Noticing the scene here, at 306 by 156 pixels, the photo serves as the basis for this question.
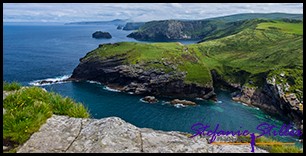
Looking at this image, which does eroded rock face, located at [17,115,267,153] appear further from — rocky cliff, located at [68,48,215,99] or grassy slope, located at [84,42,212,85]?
grassy slope, located at [84,42,212,85]

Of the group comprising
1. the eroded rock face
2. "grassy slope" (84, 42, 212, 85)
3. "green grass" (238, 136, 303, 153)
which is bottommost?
"grassy slope" (84, 42, 212, 85)

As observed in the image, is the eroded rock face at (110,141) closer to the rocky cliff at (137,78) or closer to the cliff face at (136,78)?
the rocky cliff at (137,78)

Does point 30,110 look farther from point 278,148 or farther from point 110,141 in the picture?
point 278,148

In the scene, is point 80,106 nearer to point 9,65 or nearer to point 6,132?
point 6,132

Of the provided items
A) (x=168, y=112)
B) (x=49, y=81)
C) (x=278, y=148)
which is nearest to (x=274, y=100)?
(x=168, y=112)

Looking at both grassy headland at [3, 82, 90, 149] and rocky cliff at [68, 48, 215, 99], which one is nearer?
grassy headland at [3, 82, 90, 149]

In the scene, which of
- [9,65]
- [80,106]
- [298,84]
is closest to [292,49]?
[298,84]

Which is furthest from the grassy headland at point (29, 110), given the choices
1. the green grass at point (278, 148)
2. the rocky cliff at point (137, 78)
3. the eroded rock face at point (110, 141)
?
the rocky cliff at point (137, 78)

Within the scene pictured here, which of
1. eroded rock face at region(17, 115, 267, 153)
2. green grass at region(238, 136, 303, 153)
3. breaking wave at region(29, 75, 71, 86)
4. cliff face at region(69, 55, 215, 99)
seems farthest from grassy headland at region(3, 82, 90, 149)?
breaking wave at region(29, 75, 71, 86)
